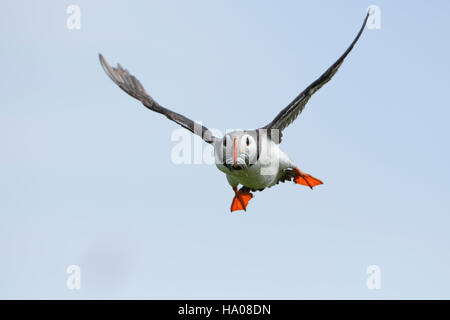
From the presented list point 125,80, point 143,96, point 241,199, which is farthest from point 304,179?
point 125,80

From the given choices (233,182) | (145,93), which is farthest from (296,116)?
(145,93)

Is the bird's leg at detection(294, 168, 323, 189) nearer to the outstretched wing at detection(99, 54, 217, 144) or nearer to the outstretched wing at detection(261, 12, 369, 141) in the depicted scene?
the outstretched wing at detection(261, 12, 369, 141)

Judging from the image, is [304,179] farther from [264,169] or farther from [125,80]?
[125,80]

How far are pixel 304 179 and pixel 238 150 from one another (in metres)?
3.56

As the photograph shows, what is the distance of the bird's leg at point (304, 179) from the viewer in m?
18.5

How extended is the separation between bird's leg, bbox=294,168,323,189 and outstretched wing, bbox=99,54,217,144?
8.81 feet

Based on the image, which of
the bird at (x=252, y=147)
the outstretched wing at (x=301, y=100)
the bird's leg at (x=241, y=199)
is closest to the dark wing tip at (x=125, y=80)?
the bird at (x=252, y=147)

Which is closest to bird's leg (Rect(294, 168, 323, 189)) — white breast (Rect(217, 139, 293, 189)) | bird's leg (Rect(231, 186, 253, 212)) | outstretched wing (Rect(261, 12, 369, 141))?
white breast (Rect(217, 139, 293, 189))

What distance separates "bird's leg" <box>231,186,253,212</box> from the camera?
1789cm

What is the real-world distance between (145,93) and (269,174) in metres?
4.37

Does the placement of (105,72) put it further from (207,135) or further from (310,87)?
(310,87)

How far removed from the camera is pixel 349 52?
15922 millimetres

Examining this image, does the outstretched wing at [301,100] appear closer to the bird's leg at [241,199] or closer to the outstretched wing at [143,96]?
the outstretched wing at [143,96]

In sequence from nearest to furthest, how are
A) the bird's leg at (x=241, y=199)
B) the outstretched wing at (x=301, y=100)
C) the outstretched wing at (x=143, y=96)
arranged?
the outstretched wing at (x=301, y=100) → the outstretched wing at (x=143, y=96) → the bird's leg at (x=241, y=199)
